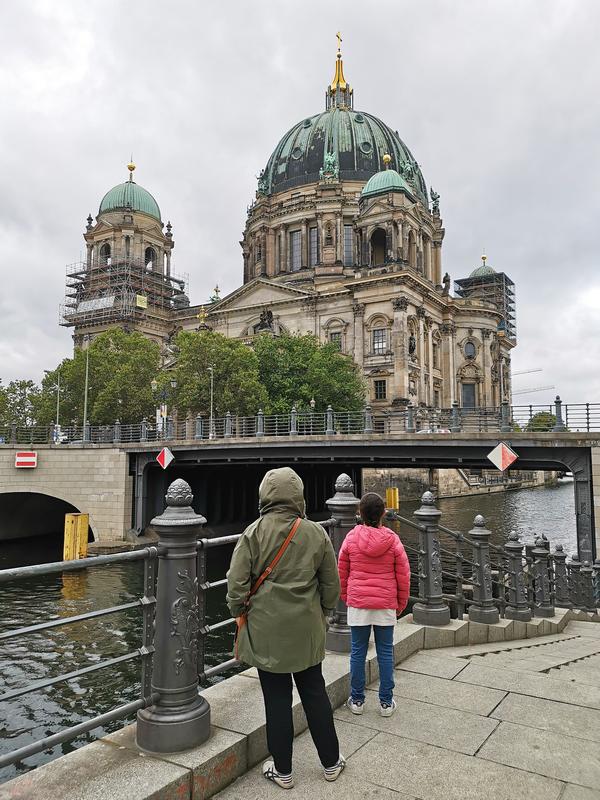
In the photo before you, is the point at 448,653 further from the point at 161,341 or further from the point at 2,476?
the point at 161,341

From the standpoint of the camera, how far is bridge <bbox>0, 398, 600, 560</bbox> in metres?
23.2

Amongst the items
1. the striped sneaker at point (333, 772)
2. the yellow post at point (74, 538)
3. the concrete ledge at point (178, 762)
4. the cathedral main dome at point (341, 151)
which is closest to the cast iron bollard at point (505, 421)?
the yellow post at point (74, 538)

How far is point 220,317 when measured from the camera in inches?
2859

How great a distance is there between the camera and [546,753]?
4.44m

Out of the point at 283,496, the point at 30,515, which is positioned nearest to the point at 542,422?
the point at 283,496

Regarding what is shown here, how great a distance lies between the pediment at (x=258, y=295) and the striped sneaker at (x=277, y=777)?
63928mm

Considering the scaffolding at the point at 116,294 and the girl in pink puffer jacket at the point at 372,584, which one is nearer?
the girl in pink puffer jacket at the point at 372,584

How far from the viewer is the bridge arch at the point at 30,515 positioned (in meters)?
37.0

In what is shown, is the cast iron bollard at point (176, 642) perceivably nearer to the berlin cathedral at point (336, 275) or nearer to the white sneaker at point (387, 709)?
the white sneaker at point (387, 709)

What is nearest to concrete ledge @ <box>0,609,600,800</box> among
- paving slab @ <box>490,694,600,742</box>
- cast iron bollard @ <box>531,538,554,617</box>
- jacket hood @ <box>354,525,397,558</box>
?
jacket hood @ <box>354,525,397,558</box>

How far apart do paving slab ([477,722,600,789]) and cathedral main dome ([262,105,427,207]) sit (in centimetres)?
7811

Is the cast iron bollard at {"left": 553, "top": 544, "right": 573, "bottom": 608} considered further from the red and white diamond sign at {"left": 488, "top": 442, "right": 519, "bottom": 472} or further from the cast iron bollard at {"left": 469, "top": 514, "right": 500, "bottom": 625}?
the red and white diamond sign at {"left": 488, "top": 442, "right": 519, "bottom": 472}

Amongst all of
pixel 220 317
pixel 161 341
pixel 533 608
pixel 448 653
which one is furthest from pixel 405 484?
pixel 448 653

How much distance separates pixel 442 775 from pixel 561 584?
35.3 ft
